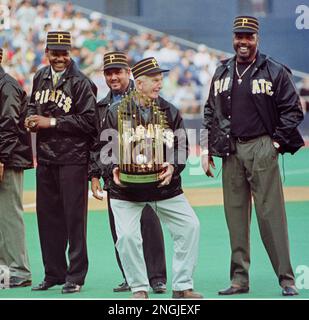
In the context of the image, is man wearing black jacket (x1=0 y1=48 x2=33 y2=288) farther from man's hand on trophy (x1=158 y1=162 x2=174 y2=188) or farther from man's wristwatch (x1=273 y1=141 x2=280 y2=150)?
man's wristwatch (x1=273 y1=141 x2=280 y2=150)

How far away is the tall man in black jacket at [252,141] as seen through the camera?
6.33 meters

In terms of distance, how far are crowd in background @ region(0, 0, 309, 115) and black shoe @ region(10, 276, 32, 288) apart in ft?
25.1

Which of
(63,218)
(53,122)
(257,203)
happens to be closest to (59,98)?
(53,122)

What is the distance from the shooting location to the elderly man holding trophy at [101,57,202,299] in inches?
237

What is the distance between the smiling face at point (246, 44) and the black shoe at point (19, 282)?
1871 mm

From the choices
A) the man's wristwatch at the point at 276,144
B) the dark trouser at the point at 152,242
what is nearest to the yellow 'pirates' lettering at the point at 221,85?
the man's wristwatch at the point at 276,144

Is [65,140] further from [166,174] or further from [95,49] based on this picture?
[95,49]

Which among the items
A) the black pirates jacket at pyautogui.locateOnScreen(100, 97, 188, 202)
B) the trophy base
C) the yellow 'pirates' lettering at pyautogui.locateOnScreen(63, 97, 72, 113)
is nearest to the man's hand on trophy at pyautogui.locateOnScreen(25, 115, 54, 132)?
the yellow 'pirates' lettering at pyautogui.locateOnScreen(63, 97, 72, 113)

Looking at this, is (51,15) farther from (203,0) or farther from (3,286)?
(3,286)

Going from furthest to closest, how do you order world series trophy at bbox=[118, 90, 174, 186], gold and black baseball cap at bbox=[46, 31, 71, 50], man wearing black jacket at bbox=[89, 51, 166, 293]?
gold and black baseball cap at bbox=[46, 31, 71, 50], man wearing black jacket at bbox=[89, 51, 166, 293], world series trophy at bbox=[118, 90, 174, 186]

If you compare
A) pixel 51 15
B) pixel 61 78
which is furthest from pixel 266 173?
pixel 51 15

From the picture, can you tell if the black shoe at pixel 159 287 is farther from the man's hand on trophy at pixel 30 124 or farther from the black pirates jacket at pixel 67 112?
the man's hand on trophy at pixel 30 124

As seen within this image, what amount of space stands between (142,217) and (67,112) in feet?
2.48

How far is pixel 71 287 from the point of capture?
6586mm
